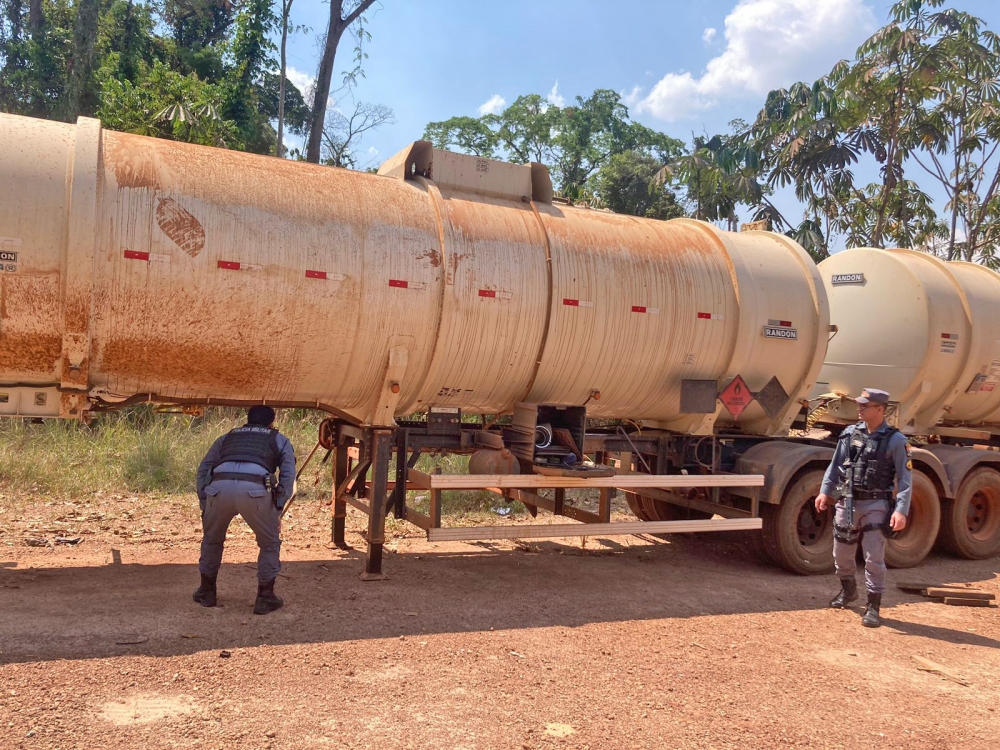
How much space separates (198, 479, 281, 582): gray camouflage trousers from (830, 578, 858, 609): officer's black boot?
516cm

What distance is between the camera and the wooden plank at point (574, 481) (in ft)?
22.9

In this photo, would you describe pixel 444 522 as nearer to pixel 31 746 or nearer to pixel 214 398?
pixel 214 398

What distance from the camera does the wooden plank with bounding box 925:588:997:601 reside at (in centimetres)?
802

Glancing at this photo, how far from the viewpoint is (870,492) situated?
730cm

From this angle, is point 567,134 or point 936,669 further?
point 567,134

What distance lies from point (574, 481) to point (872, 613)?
2866mm

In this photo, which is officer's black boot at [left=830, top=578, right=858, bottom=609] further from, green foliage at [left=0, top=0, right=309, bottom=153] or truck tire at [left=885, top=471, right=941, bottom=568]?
green foliage at [left=0, top=0, right=309, bottom=153]

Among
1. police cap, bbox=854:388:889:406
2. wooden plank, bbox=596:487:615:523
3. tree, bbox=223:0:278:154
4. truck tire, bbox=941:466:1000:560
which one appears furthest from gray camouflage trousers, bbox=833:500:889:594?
tree, bbox=223:0:278:154

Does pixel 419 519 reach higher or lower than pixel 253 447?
lower

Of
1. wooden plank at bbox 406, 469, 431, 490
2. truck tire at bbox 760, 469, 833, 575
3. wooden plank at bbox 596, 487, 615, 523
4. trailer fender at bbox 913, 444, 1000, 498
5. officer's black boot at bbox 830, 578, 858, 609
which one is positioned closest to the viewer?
wooden plank at bbox 406, 469, 431, 490

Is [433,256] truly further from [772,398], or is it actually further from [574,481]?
[772,398]

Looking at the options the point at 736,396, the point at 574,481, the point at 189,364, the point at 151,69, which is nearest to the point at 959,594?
the point at 736,396

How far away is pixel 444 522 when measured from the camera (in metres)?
10.3

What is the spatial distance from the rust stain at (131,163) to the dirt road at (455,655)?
10.6 ft
